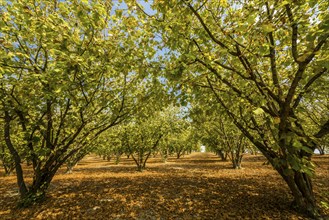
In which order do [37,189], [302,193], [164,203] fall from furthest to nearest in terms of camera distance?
[37,189], [164,203], [302,193]

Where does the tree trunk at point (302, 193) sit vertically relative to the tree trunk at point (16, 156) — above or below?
below

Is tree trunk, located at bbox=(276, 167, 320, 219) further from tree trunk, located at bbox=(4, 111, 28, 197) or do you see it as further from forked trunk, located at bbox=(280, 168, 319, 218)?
tree trunk, located at bbox=(4, 111, 28, 197)

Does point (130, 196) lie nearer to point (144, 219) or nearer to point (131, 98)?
point (144, 219)

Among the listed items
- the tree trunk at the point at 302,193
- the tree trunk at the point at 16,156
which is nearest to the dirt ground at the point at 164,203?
the tree trunk at the point at 302,193

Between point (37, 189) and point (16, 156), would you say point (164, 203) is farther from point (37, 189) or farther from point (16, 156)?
point (16, 156)

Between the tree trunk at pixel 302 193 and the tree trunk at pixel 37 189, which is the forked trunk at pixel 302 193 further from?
the tree trunk at pixel 37 189

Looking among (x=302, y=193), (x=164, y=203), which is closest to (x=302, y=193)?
(x=302, y=193)

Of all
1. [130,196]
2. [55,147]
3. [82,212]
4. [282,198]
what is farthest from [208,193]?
[55,147]

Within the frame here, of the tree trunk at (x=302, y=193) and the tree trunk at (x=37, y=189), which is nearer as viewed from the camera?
the tree trunk at (x=302, y=193)

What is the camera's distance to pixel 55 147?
842cm

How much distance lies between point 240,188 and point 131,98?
796cm

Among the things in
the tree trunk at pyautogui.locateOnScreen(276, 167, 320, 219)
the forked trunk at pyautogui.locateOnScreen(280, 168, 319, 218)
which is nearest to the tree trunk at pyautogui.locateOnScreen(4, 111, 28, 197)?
the tree trunk at pyautogui.locateOnScreen(276, 167, 320, 219)

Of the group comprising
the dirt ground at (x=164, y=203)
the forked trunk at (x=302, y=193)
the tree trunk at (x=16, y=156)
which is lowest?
the dirt ground at (x=164, y=203)

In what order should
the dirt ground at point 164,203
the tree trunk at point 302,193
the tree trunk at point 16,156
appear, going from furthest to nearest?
the tree trunk at point 16,156 → the dirt ground at point 164,203 → the tree trunk at point 302,193
